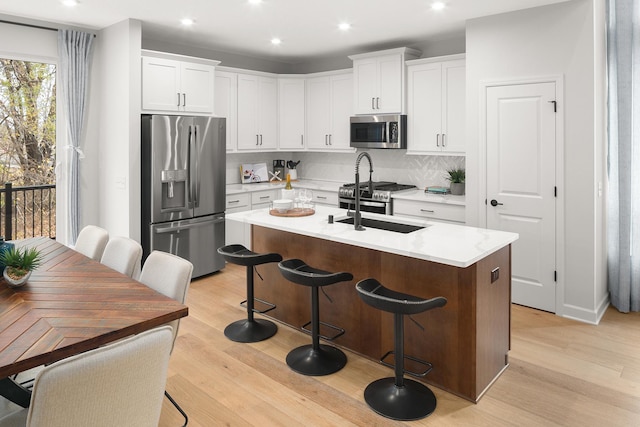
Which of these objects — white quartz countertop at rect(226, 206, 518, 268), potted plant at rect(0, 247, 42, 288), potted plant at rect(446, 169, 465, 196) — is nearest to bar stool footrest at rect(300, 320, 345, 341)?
white quartz countertop at rect(226, 206, 518, 268)

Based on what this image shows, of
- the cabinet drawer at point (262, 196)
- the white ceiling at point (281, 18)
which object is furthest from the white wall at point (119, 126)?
the cabinet drawer at point (262, 196)

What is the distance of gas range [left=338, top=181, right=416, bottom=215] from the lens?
5160mm

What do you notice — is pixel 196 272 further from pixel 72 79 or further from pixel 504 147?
pixel 504 147

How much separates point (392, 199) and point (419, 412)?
9.46ft

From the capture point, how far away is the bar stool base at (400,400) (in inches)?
99.9

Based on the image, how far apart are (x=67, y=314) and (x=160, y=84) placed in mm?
3378

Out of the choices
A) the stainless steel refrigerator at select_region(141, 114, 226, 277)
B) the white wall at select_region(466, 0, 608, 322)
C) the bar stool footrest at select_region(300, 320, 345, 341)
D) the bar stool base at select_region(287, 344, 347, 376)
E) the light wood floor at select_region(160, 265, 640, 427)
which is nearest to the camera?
the light wood floor at select_region(160, 265, 640, 427)

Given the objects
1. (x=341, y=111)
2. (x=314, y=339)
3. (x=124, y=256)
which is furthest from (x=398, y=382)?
(x=341, y=111)

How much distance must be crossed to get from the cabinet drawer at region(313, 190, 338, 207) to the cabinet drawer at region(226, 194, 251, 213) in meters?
0.87

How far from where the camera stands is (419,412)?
2547 mm

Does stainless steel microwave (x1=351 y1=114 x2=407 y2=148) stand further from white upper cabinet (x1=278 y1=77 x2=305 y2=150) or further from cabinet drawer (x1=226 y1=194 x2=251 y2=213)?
cabinet drawer (x1=226 y1=194 x2=251 y2=213)

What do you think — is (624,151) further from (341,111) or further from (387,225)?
(341,111)

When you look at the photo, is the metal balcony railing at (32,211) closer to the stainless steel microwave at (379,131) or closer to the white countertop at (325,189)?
the white countertop at (325,189)

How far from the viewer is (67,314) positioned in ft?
6.40
